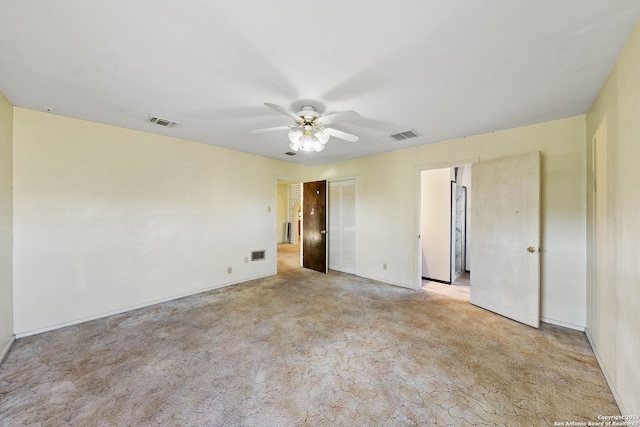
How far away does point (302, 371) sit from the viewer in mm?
2023

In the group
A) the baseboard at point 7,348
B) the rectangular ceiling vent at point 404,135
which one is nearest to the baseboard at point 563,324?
the rectangular ceiling vent at point 404,135

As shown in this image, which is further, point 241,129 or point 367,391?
point 241,129

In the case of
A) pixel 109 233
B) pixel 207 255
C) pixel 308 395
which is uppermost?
pixel 109 233

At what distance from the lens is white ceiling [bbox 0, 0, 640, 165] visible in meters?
1.32

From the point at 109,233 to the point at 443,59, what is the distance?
426 centimetres

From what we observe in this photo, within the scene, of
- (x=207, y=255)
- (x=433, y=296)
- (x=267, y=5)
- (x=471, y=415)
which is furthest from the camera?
(x=207, y=255)

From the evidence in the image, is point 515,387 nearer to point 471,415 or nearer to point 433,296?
point 471,415

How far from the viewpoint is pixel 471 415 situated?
1586mm

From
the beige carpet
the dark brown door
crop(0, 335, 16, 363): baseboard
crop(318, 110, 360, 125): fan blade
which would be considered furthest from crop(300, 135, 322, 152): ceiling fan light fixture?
crop(0, 335, 16, 363): baseboard

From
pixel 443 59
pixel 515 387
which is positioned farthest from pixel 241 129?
pixel 515 387

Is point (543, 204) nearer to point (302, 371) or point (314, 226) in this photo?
point (302, 371)

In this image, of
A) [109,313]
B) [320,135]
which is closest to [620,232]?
[320,135]

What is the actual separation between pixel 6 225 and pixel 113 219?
86 centimetres

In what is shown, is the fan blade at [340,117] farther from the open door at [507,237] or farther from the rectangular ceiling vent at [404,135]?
the open door at [507,237]
